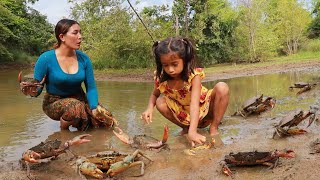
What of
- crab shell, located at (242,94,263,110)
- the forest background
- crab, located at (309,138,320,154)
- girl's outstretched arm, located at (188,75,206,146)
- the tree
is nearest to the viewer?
crab, located at (309,138,320,154)

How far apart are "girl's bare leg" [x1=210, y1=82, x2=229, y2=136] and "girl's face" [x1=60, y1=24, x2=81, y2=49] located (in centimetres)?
199

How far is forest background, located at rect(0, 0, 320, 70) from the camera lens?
77.1ft

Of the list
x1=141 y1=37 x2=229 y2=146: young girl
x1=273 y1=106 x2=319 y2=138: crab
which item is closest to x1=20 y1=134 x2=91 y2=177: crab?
x1=141 y1=37 x2=229 y2=146: young girl

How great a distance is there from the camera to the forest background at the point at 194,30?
2350 cm

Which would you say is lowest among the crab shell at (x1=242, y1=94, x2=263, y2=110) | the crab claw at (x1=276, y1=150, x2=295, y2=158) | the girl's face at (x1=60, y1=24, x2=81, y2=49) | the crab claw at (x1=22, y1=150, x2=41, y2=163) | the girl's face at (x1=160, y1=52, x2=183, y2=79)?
the crab shell at (x1=242, y1=94, x2=263, y2=110)

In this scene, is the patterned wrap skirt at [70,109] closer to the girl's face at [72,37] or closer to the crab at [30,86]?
the crab at [30,86]

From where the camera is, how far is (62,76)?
522 centimetres

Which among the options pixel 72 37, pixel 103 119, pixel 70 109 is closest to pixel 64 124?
pixel 70 109

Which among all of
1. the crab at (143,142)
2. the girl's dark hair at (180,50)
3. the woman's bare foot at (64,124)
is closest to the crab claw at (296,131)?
the girl's dark hair at (180,50)

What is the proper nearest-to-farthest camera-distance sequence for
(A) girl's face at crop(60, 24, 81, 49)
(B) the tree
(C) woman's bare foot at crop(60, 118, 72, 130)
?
(A) girl's face at crop(60, 24, 81, 49) < (C) woman's bare foot at crop(60, 118, 72, 130) < (B) the tree

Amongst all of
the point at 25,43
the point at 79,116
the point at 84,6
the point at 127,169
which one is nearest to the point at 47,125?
the point at 79,116

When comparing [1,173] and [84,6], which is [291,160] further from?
[84,6]

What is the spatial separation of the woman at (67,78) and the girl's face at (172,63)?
Answer: 1.60 metres

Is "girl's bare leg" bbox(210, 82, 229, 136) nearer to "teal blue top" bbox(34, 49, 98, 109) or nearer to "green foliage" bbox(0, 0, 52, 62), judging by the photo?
"teal blue top" bbox(34, 49, 98, 109)
